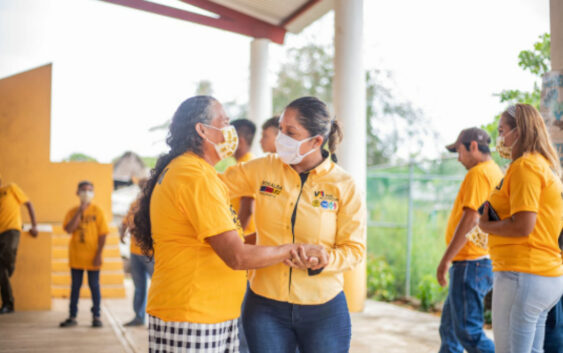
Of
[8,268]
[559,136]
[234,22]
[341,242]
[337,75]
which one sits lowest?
[8,268]

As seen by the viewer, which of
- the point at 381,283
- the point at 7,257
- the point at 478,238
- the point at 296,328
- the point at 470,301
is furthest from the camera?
the point at 381,283

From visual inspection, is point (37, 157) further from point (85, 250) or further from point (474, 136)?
point (474, 136)

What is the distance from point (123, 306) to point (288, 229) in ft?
20.3

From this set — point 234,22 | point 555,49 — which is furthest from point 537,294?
point 234,22

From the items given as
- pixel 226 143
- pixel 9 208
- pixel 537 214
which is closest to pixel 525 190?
pixel 537 214

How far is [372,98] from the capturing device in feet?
67.1

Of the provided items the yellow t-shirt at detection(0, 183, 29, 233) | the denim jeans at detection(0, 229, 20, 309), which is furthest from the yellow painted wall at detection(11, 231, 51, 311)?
the yellow t-shirt at detection(0, 183, 29, 233)

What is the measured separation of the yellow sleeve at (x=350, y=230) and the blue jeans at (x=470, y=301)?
66.8 inches

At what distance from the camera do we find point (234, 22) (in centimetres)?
952

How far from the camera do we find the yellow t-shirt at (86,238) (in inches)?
255

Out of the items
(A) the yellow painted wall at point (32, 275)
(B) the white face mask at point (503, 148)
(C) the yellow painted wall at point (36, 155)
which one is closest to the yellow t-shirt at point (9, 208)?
(A) the yellow painted wall at point (32, 275)

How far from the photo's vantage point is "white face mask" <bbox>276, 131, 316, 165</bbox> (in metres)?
2.54

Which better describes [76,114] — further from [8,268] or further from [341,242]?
[341,242]

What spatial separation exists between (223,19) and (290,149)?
24.3 feet
